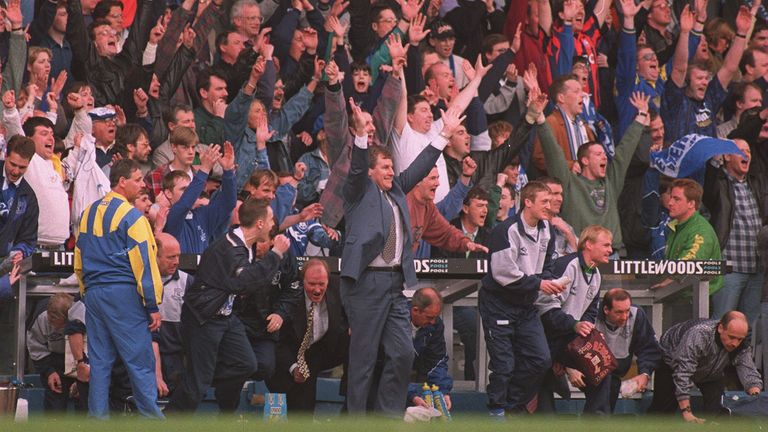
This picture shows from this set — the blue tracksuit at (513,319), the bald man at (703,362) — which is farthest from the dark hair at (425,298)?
the bald man at (703,362)

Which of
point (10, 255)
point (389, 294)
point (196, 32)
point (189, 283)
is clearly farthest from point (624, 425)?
point (196, 32)

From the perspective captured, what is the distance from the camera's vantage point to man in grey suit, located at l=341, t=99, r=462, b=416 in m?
10.9

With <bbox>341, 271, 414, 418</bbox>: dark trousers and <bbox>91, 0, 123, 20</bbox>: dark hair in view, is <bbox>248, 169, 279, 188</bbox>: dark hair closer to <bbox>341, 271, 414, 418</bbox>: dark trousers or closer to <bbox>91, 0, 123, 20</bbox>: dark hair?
<bbox>341, 271, 414, 418</bbox>: dark trousers

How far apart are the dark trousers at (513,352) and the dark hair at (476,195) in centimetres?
168

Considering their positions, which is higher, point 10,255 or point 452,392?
point 10,255

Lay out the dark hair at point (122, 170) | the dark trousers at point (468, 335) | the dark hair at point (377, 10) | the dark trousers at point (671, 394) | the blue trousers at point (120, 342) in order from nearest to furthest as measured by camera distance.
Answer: the blue trousers at point (120, 342) < the dark hair at point (122, 170) < the dark trousers at point (671, 394) < the dark trousers at point (468, 335) < the dark hair at point (377, 10)

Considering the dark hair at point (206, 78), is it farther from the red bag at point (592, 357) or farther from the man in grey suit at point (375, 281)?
the red bag at point (592, 357)

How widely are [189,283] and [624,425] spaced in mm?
3863

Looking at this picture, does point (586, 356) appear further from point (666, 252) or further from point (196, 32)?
point (196, 32)

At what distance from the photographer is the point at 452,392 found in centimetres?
1288

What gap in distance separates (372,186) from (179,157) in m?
2.39

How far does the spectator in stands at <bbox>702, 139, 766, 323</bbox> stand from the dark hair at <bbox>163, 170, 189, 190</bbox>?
5361 mm

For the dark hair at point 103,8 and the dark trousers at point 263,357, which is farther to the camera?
the dark hair at point 103,8

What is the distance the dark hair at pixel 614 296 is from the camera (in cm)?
1253
